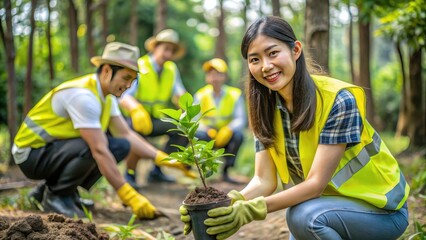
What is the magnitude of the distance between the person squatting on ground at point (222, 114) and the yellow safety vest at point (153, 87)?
0.56 meters

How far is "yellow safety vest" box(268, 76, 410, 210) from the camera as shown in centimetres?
231

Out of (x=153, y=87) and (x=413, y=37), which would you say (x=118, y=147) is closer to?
(x=153, y=87)

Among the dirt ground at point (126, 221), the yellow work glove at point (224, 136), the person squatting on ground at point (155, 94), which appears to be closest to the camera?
the dirt ground at point (126, 221)

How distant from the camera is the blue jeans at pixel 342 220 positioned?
87.9 inches

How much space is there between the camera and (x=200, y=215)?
2.13 meters

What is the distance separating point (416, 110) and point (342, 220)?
5.14m

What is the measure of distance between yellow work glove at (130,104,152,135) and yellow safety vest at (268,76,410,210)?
336cm

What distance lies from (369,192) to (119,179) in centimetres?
199

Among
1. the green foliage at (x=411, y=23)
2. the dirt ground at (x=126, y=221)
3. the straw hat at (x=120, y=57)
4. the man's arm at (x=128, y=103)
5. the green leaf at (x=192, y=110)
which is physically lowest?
the dirt ground at (x=126, y=221)

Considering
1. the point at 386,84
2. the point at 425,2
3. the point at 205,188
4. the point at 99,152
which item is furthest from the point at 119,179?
the point at 386,84

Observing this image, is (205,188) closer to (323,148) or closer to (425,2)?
(323,148)

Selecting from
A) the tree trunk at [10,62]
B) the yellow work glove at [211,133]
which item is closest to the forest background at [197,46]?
the tree trunk at [10,62]

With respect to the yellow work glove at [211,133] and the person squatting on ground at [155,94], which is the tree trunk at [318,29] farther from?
the yellow work glove at [211,133]

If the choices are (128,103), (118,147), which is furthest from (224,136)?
(118,147)
